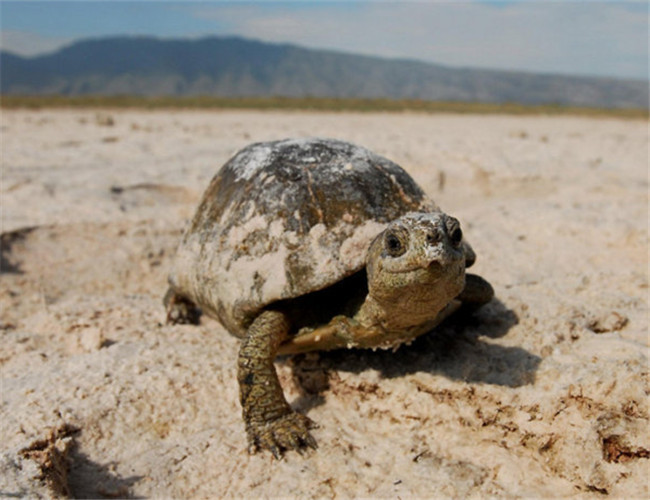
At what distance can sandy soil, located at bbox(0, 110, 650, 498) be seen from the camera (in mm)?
2598

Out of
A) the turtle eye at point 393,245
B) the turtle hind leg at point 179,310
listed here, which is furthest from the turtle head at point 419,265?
the turtle hind leg at point 179,310

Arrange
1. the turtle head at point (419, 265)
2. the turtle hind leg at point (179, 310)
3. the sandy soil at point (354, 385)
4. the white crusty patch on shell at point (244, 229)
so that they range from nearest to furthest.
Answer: the turtle head at point (419, 265), the sandy soil at point (354, 385), the white crusty patch on shell at point (244, 229), the turtle hind leg at point (179, 310)

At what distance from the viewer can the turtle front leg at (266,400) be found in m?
2.84

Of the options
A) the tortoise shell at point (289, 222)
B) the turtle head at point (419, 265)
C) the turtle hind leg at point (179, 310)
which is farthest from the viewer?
the turtle hind leg at point (179, 310)

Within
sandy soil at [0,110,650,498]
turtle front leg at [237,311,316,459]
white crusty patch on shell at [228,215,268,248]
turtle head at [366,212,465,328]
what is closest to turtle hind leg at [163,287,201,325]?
sandy soil at [0,110,650,498]

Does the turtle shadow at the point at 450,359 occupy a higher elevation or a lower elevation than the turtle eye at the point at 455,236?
lower

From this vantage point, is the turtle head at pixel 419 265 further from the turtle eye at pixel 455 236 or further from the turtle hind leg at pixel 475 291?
the turtle hind leg at pixel 475 291

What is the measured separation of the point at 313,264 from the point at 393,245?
2.16ft

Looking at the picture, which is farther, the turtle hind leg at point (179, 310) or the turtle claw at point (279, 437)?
the turtle hind leg at point (179, 310)

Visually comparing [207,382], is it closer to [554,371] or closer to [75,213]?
[554,371]

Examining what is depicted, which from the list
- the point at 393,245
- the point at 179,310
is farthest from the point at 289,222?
the point at 179,310

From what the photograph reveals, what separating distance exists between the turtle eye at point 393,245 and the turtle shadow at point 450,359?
3.22 feet

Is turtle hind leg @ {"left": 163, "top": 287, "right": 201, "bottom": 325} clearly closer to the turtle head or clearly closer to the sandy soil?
the sandy soil

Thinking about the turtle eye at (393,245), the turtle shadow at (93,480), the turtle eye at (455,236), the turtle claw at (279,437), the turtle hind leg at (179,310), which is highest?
the turtle eye at (455,236)
